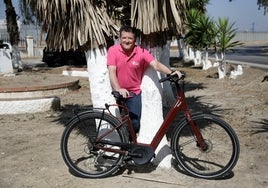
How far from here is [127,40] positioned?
4.84m

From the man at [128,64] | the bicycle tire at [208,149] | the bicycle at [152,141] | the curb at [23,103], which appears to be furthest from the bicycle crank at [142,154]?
the curb at [23,103]

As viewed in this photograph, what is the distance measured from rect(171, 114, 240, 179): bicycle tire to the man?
645 mm

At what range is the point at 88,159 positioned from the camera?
5383 mm

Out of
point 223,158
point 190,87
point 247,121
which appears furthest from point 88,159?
point 190,87

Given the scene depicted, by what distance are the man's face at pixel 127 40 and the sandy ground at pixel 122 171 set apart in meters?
→ 1.47

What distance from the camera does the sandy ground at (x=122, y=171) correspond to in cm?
484

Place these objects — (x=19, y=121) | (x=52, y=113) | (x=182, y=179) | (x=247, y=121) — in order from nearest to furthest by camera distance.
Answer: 1. (x=182, y=179)
2. (x=247, y=121)
3. (x=19, y=121)
4. (x=52, y=113)

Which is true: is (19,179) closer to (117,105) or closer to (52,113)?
(117,105)

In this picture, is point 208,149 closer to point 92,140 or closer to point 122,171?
point 122,171

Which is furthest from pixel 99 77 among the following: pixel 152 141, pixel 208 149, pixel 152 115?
pixel 208 149

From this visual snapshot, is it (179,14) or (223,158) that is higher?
(179,14)

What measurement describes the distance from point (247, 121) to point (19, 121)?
442 cm

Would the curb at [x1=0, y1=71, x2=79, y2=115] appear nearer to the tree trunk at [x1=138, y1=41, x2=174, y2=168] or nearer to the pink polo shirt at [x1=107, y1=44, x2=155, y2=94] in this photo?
the tree trunk at [x1=138, y1=41, x2=174, y2=168]

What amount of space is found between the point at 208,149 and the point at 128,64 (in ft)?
4.36
